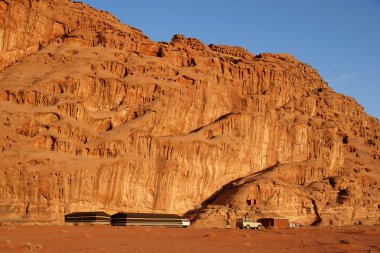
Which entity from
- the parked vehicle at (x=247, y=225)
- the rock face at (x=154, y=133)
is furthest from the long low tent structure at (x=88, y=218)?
the parked vehicle at (x=247, y=225)

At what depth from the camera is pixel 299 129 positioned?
299 feet

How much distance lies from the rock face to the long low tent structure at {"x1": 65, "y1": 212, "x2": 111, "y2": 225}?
11.1ft

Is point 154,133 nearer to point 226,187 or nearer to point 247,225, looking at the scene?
point 226,187

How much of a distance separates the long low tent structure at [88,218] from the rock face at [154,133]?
3398 millimetres

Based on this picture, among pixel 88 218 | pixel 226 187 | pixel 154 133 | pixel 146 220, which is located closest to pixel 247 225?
pixel 146 220

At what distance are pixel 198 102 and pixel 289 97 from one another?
2266 centimetres

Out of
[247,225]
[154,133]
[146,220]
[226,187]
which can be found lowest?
[247,225]

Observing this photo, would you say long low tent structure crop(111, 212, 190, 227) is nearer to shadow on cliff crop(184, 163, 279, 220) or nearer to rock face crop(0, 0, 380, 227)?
rock face crop(0, 0, 380, 227)

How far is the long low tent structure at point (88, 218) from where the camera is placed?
189ft

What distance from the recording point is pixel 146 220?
6003cm

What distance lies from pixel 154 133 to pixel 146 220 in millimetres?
19381

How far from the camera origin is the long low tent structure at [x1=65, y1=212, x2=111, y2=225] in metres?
57.5

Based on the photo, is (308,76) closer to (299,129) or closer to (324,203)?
(299,129)

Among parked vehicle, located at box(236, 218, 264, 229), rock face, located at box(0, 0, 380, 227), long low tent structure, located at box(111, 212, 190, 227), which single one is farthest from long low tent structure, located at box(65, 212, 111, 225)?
parked vehicle, located at box(236, 218, 264, 229)
